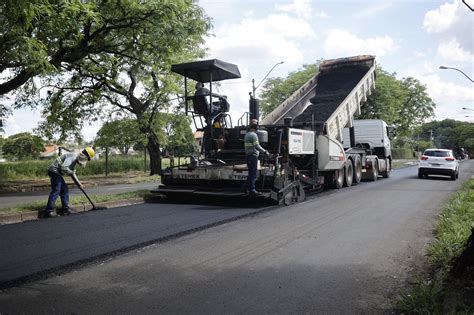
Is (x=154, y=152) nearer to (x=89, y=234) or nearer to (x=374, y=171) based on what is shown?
(x=374, y=171)

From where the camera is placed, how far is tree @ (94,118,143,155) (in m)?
21.1

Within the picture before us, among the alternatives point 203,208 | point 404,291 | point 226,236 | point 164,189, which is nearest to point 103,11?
point 164,189

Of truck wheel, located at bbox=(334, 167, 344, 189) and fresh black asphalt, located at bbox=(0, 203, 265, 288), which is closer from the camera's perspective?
fresh black asphalt, located at bbox=(0, 203, 265, 288)

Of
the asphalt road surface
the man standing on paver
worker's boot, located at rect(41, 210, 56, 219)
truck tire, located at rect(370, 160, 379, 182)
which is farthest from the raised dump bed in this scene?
worker's boot, located at rect(41, 210, 56, 219)

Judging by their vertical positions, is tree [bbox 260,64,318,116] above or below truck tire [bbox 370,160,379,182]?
above

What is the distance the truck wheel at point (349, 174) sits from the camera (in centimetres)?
1413

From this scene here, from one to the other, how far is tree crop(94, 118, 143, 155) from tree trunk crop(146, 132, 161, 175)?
3.13ft

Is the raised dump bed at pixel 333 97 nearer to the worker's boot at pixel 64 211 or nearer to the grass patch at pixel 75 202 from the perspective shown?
the grass patch at pixel 75 202

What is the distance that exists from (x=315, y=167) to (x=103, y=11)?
25.3 feet

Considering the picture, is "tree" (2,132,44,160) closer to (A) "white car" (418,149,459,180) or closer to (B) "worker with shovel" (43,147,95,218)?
(B) "worker with shovel" (43,147,95,218)

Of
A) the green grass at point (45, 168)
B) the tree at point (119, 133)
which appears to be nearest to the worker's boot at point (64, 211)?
the green grass at point (45, 168)

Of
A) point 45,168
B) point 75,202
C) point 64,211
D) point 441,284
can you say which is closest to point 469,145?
point 45,168

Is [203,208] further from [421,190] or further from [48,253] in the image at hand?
[421,190]

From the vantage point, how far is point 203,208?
9.22 m
